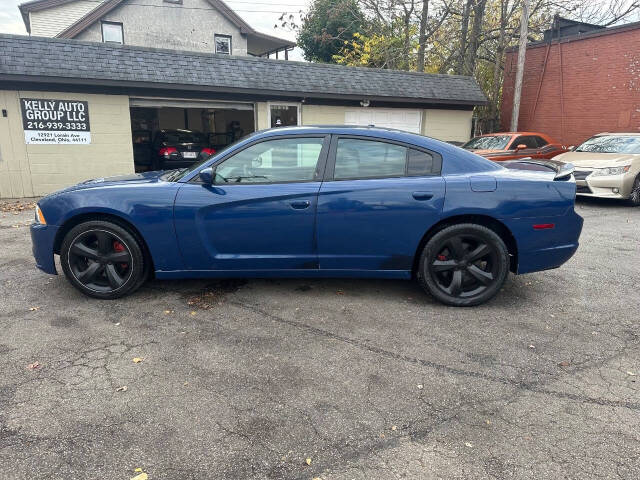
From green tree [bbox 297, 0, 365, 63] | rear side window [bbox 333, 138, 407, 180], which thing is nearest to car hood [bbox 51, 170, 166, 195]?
rear side window [bbox 333, 138, 407, 180]

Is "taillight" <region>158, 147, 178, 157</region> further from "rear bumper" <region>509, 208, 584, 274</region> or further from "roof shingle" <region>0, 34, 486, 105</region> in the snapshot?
"rear bumper" <region>509, 208, 584, 274</region>

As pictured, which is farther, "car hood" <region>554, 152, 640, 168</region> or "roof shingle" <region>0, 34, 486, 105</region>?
"roof shingle" <region>0, 34, 486, 105</region>

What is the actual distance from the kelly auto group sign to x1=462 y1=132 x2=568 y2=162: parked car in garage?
956cm

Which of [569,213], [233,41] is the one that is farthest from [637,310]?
[233,41]

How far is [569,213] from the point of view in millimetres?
3955

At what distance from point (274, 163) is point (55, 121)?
8484 mm

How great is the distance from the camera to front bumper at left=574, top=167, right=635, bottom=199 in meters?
9.25

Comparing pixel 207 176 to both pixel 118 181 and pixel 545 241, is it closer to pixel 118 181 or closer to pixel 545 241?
pixel 118 181

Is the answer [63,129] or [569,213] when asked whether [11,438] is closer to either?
[569,213]

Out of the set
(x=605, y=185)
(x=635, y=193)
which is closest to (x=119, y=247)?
(x=605, y=185)

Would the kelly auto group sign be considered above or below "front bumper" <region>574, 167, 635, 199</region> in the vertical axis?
above

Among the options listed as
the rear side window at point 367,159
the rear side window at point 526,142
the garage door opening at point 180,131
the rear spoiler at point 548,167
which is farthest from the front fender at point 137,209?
the rear side window at point 526,142

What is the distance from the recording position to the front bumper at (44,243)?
13.1ft

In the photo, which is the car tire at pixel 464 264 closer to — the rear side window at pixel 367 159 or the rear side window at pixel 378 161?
the rear side window at pixel 378 161
